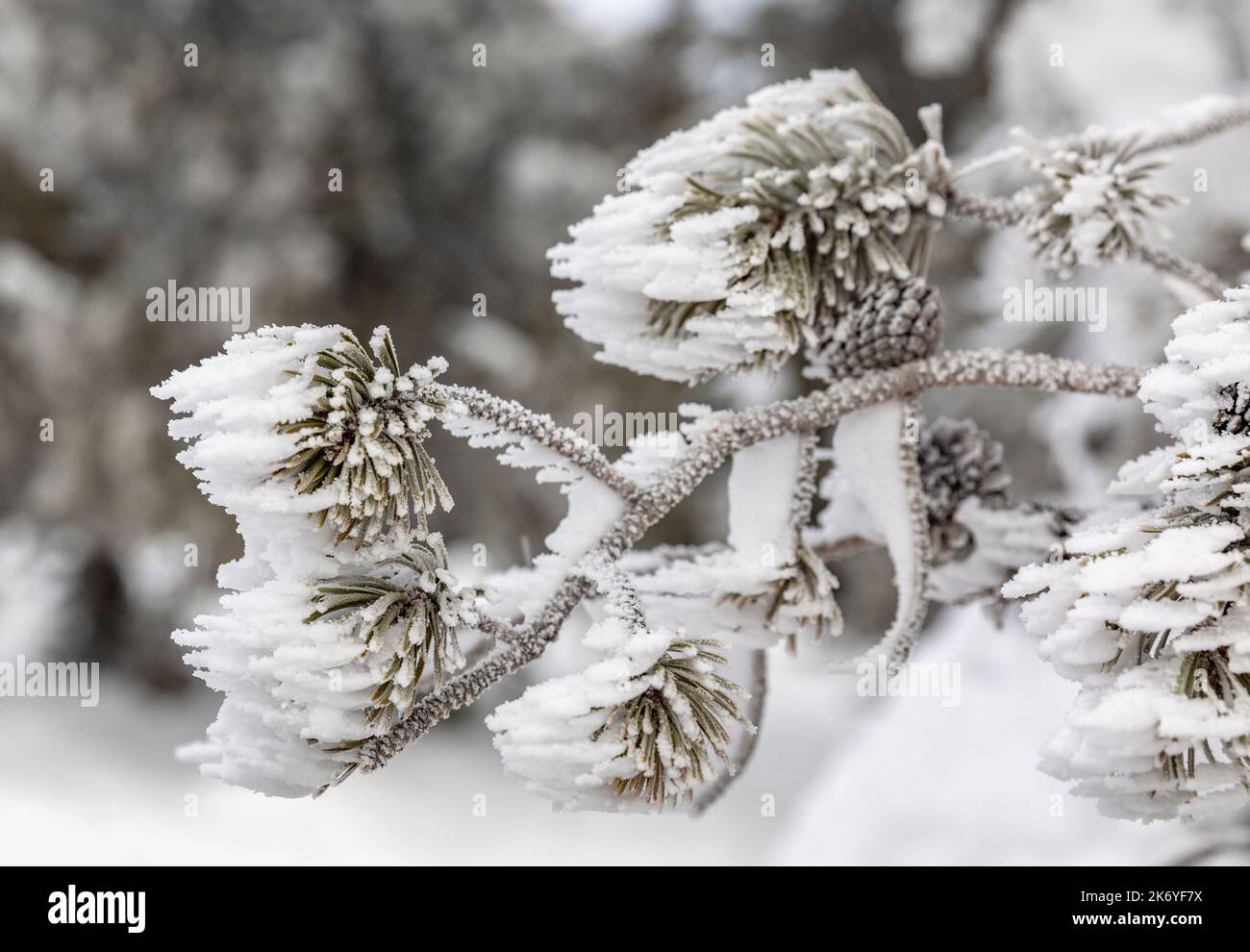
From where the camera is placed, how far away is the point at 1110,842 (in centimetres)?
96

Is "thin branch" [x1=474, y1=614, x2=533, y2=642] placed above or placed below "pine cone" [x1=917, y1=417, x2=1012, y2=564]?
below

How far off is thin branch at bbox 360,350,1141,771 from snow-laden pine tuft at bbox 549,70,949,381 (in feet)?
0.08

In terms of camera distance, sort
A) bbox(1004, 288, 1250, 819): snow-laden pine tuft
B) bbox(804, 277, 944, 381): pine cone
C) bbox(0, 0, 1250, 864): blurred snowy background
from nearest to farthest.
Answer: bbox(1004, 288, 1250, 819): snow-laden pine tuft, bbox(804, 277, 944, 381): pine cone, bbox(0, 0, 1250, 864): blurred snowy background

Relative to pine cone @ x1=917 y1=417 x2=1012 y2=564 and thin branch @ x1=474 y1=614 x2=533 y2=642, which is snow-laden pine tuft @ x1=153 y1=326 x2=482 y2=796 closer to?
thin branch @ x1=474 y1=614 x2=533 y2=642

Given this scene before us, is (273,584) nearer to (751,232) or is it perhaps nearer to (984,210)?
(751,232)

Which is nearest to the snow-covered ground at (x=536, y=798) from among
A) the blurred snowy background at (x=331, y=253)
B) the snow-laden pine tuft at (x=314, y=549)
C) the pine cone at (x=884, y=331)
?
the blurred snowy background at (x=331, y=253)

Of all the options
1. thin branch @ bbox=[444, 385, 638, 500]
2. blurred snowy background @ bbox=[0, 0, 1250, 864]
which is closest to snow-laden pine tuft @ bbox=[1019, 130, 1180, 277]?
thin branch @ bbox=[444, 385, 638, 500]

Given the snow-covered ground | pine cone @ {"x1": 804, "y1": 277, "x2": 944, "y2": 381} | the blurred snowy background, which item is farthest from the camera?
the blurred snowy background

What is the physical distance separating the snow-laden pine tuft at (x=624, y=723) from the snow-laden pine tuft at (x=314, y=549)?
4 centimetres

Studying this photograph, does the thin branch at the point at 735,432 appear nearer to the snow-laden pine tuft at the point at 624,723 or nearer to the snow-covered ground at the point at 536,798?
the snow-laden pine tuft at the point at 624,723

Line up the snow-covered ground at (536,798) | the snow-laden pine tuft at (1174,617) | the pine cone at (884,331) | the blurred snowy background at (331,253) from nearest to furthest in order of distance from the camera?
the snow-laden pine tuft at (1174,617) → the pine cone at (884,331) → the snow-covered ground at (536,798) → the blurred snowy background at (331,253)

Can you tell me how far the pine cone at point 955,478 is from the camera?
46 cm

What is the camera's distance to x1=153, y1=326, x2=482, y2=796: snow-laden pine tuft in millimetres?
282
